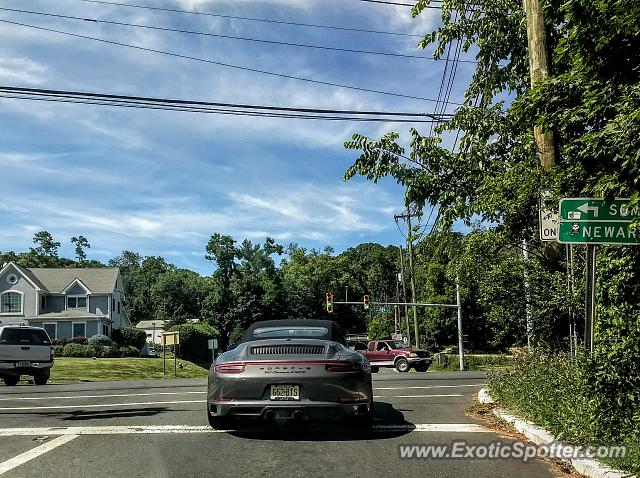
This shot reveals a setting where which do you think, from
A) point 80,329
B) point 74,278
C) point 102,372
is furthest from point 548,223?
point 74,278

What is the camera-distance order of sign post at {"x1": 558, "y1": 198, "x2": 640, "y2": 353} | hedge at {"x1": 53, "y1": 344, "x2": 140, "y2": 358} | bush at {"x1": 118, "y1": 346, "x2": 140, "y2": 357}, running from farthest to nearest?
bush at {"x1": 118, "y1": 346, "x2": 140, "y2": 357}, hedge at {"x1": 53, "y1": 344, "x2": 140, "y2": 358}, sign post at {"x1": 558, "y1": 198, "x2": 640, "y2": 353}

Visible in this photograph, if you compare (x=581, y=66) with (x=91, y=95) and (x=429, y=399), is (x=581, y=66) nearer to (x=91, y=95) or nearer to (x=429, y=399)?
(x=429, y=399)

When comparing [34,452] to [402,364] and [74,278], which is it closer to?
[402,364]

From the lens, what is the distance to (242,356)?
24.2 ft

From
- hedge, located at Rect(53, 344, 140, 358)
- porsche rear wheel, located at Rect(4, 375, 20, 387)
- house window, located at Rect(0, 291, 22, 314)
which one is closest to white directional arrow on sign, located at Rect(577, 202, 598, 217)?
porsche rear wheel, located at Rect(4, 375, 20, 387)

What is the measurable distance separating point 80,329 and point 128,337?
4.61m

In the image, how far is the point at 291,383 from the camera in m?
7.08

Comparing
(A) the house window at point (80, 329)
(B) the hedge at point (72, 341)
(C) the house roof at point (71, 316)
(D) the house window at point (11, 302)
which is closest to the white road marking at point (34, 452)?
(B) the hedge at point (72, 341)

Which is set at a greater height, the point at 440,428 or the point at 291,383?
the point at 291,383

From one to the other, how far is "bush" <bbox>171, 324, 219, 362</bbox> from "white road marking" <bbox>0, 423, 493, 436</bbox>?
54955 millimetres

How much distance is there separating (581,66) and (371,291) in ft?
386

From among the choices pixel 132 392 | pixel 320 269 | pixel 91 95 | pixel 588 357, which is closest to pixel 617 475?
pixel 588 357

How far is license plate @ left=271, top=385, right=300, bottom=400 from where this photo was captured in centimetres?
706

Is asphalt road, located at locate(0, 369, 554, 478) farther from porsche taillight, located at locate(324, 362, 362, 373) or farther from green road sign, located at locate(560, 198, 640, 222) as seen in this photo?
green road sign, located at locate(560, 198, 640, 222)
